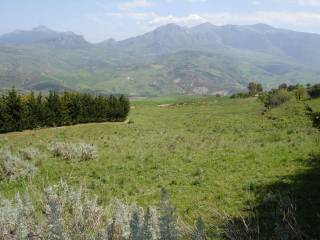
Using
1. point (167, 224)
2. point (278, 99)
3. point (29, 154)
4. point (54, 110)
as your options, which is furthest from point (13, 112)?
point (167, 224)

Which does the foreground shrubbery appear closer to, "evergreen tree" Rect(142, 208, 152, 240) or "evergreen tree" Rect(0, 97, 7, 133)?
"evergreen tree" Rect(142, 208, 152, 240)

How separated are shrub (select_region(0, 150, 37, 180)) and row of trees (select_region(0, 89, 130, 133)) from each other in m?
27.2

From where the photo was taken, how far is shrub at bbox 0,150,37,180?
1509 centimetres

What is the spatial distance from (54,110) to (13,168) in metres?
32.0

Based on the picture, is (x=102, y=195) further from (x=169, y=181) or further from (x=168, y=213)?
(x=168, y=213)

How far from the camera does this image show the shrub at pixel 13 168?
15094 mm

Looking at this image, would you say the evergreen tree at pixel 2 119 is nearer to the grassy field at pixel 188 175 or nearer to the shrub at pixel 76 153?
the grassy field at pixel 188 175

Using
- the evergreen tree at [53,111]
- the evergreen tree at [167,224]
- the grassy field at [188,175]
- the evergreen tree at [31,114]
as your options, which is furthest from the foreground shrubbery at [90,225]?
the evergreen tree at [53,111]

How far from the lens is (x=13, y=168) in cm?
1536

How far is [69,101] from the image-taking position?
4831cm

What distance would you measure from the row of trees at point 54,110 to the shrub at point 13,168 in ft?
89.3

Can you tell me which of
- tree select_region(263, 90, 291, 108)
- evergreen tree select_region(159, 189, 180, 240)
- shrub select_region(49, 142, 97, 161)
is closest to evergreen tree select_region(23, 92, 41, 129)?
shrub select_region(49, 142, 97, 161)

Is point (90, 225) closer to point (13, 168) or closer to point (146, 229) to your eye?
point (146, 229)

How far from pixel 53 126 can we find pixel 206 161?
103 feet
